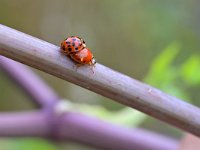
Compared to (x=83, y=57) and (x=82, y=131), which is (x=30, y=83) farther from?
(x=83, y=57)

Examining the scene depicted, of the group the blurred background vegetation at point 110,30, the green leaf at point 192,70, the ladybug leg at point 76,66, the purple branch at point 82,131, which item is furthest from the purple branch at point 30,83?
the blurred background vegetation at point 110,30

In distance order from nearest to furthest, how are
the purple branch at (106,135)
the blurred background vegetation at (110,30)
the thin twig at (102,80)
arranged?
the thin twig at (102,80) → the purple branch at (106,135) → the blurred background vegetation at (110,30)

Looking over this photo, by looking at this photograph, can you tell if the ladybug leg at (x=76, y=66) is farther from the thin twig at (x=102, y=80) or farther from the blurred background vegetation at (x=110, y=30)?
the blurred background vegetation at (x=110, y=30)

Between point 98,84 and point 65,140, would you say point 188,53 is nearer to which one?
point 65,140

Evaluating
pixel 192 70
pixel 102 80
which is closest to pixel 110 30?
pixel 192 70

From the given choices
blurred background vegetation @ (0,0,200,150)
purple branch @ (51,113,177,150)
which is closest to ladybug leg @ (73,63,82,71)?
purple branch @ (51,113,177,150)

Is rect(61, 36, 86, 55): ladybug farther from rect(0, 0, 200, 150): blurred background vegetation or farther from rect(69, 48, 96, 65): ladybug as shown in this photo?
rect(0, 0, 200, 150): blurred background vegetation

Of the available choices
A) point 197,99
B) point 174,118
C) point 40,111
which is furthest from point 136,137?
A: point 197,99
